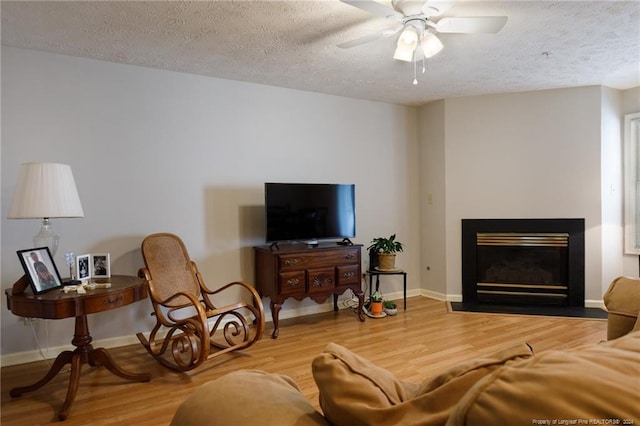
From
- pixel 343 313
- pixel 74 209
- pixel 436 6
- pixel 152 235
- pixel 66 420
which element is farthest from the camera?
pixel 343 313

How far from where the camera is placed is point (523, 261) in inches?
184

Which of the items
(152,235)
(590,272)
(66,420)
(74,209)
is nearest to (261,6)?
(74,209)

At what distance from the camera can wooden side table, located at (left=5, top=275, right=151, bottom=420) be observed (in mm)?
2318

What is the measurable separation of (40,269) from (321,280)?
2.28m

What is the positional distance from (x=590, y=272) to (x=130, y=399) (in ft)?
15.4

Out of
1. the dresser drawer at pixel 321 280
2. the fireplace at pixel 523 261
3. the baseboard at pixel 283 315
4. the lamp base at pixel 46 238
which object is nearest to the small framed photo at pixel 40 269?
the lamp base at pixel 46 238

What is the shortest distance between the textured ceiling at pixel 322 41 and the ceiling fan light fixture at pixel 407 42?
0.73 ft

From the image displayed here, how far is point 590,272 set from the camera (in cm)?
441

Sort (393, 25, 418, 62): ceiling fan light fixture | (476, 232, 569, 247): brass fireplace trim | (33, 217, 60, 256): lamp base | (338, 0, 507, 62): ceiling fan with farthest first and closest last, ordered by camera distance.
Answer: (476, 232, 569, 247): brass fireplace trim
(33, 217, 60, 256): lamp base
(393, 25, 418, 62): ceiling fan light fixture
(338, 0, 507, 62): ceiling fan

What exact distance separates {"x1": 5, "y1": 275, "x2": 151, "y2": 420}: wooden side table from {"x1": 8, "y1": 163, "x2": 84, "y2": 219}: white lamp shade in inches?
17.6

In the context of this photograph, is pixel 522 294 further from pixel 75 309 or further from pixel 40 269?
pixel 40 269

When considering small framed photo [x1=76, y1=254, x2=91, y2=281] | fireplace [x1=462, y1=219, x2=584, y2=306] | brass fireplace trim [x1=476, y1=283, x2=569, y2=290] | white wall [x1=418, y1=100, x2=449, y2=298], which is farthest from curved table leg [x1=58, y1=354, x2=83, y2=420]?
brass fireplace trim [x1=476, y1=283, x2=569, y2=290]

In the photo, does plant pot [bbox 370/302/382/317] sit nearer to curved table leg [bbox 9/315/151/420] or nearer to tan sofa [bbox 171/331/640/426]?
curved table leg [bbox 9/315/151/420]

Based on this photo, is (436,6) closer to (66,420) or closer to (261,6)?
(261,6)
